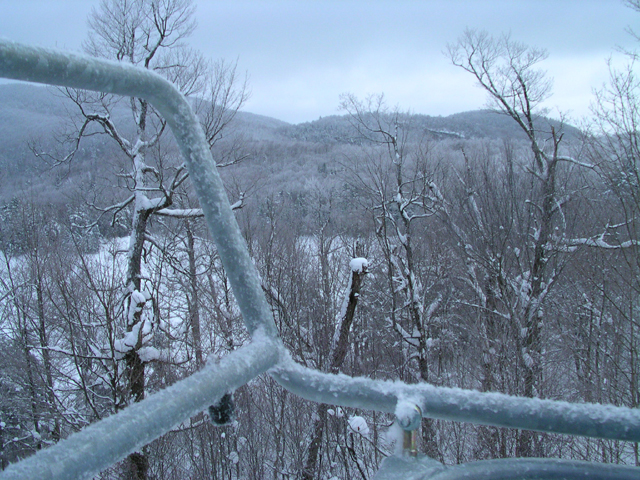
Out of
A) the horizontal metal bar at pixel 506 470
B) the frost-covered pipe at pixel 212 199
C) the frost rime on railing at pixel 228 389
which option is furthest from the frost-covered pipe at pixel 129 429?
the horizontal metal bar at pixel 506 470

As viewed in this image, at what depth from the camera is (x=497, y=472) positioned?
0.66 meters

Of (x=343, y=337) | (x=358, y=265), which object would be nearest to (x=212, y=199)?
(x=358, y=265)

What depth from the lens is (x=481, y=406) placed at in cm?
61

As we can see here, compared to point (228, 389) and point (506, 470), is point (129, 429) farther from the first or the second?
point (506, 470)

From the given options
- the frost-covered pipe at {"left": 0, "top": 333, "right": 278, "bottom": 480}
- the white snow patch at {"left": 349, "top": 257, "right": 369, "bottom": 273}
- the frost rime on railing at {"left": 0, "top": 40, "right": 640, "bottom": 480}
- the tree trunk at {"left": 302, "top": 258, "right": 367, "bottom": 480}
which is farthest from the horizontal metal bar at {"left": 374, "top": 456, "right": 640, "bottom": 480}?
the tree trunk at {"left": 302, "top": 258, "right": 367, "bottom": 480}

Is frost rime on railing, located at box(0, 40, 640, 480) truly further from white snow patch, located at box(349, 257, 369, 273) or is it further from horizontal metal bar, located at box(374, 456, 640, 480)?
white snow patch, located at box(349, 257, 369, 273)

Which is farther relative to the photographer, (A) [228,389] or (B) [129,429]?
(A) [228,389]

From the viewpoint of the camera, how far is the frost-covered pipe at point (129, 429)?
1.12 ft

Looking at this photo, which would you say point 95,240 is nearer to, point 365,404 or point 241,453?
point 241,453

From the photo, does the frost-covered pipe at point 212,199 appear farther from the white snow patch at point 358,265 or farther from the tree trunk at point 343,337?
the tree trunk at point 343,337

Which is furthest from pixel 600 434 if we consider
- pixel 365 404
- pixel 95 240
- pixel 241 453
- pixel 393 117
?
pixel 95 240

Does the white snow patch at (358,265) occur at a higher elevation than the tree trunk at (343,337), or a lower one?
higher

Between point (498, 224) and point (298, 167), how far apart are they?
120ft

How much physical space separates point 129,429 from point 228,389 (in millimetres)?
153
